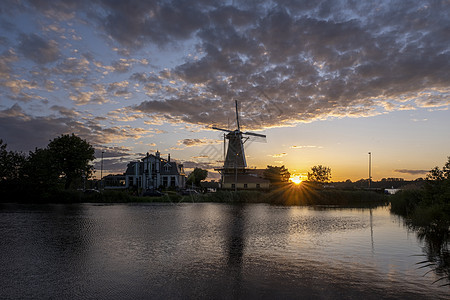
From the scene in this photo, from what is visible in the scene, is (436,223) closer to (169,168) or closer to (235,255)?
(235,255)

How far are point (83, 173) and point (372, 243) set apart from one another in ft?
222

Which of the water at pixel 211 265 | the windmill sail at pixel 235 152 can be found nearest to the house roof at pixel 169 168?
the windmill sail at pixel 235 152

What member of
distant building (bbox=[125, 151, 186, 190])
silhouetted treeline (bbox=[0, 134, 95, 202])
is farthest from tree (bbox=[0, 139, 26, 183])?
distant building (bbox=[125, 151, 186, 190])

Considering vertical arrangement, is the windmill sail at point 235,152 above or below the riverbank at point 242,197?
above

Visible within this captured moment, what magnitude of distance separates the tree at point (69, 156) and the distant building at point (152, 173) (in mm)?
19918

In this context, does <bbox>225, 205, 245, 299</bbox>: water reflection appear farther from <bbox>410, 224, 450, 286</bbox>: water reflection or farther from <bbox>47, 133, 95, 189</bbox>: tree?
<bbox>47, 133, 95, 189</bbox>: tree

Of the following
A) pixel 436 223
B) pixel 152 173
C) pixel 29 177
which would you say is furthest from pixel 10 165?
pixel 436 223

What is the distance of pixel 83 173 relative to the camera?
7456 cm

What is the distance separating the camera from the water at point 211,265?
10.8m

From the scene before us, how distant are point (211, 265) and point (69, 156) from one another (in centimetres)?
6788

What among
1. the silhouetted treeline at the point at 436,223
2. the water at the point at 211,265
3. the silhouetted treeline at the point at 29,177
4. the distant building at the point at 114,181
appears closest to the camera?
the water at the point at 211,265

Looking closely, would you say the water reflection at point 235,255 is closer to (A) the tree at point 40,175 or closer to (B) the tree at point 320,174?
(A) the tree at point 40,175

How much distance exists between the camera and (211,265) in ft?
47.1

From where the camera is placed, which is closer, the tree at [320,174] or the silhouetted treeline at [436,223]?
the silhouetted treeline at [436,223]
